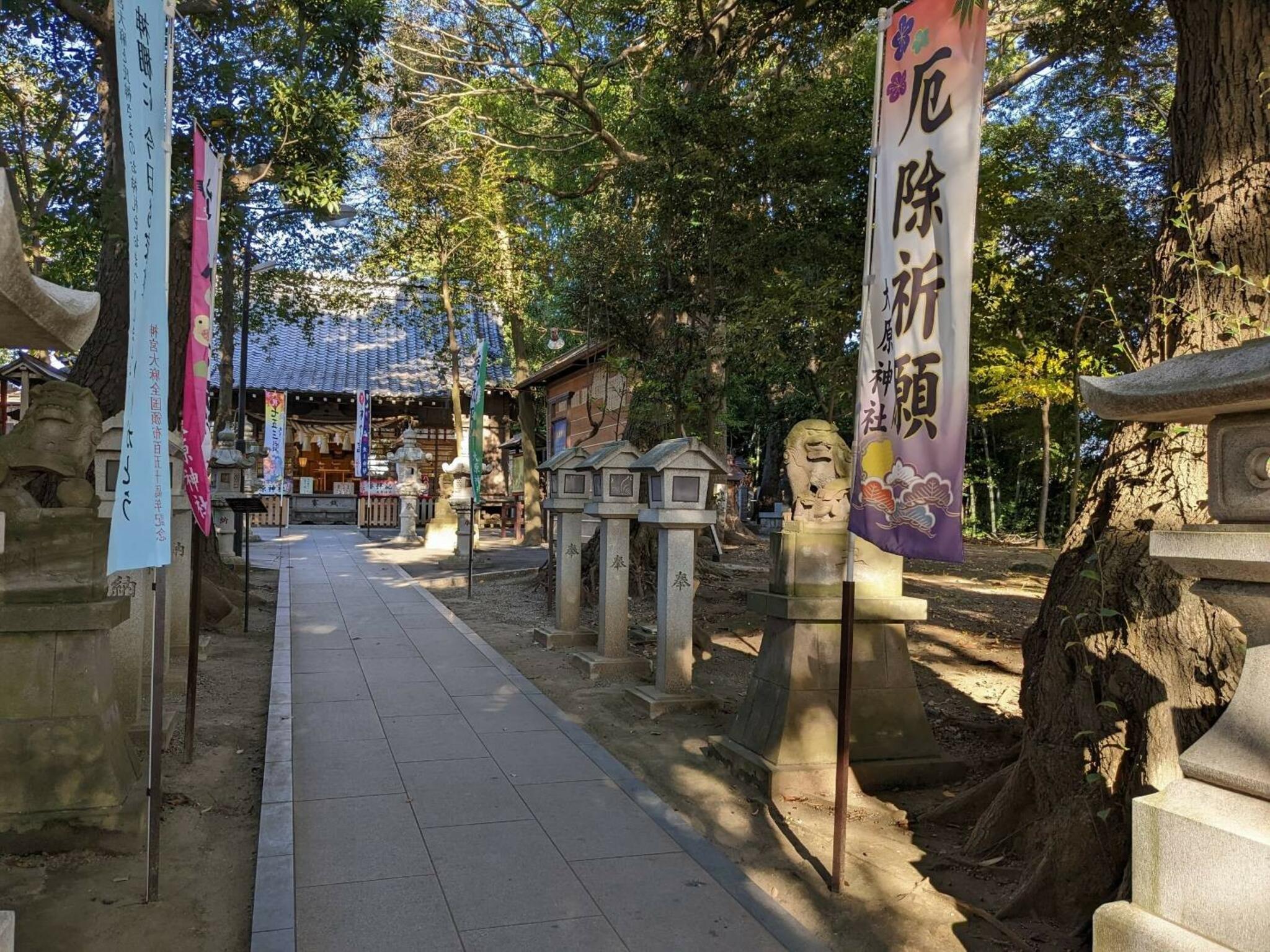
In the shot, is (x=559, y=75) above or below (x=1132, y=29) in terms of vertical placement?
above

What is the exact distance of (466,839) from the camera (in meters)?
4.83

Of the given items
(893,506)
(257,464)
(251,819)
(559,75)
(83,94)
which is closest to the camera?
(893,506)

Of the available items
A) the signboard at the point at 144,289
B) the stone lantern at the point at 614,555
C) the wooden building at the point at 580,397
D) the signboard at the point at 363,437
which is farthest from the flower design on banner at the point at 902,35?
the signboard at the point at 363,437

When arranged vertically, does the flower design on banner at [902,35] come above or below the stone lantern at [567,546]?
above

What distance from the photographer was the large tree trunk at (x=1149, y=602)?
13.6 ft

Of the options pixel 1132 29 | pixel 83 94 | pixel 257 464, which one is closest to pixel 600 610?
pixel 1132 29

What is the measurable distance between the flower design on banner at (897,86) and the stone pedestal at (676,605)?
4.06 metres

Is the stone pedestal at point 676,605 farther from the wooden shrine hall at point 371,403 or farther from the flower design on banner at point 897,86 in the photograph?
the wooden shrine hall at point 371,403

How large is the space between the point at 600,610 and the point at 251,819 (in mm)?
4518

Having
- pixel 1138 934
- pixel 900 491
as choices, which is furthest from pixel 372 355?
pixel 1138 934

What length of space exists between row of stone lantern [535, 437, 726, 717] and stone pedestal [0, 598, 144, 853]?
4.08m

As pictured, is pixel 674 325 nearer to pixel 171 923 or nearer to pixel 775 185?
pixel 775 185

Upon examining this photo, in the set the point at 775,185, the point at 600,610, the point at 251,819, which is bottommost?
the point at 251,819

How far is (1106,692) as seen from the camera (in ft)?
14.7
